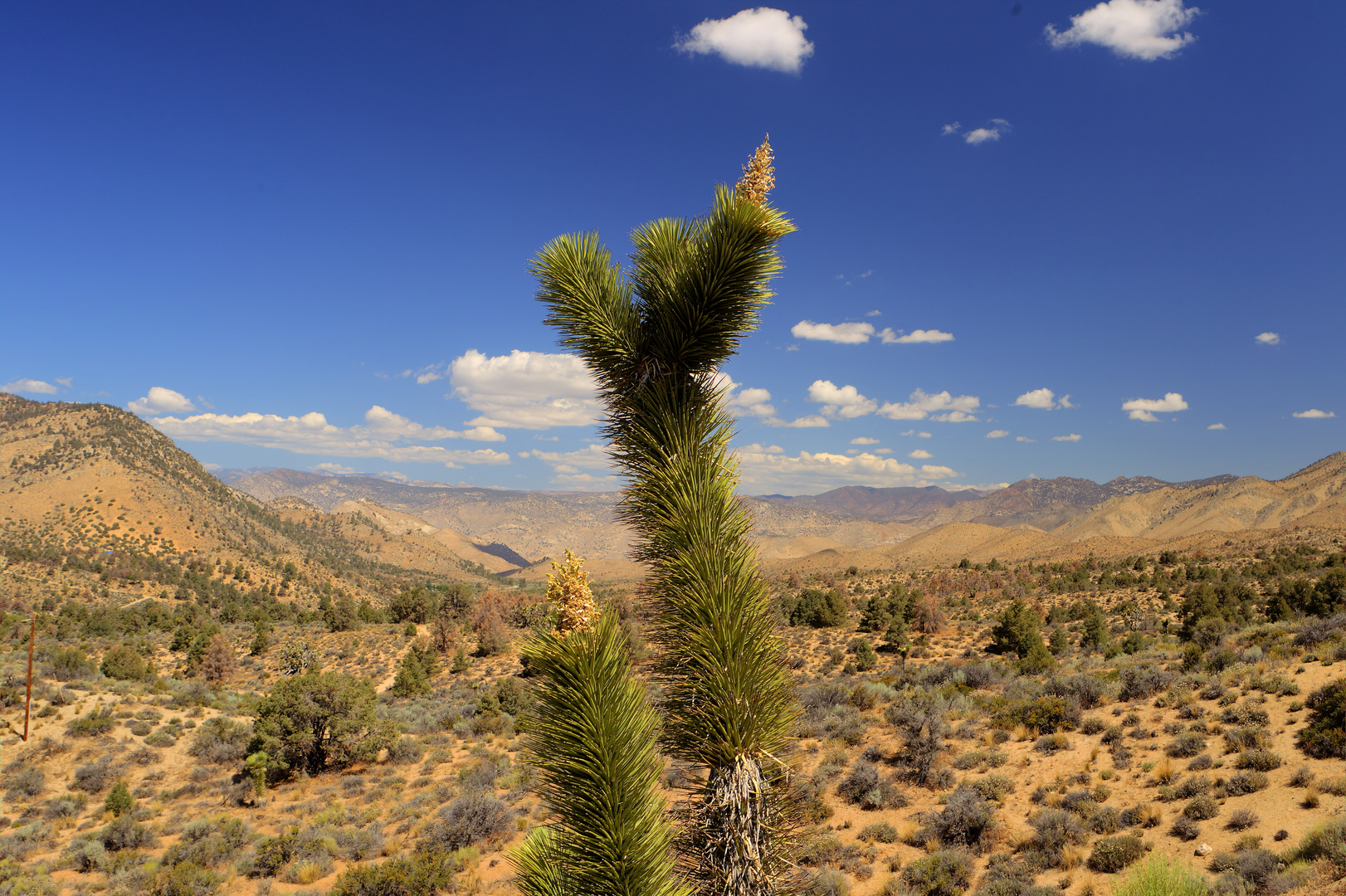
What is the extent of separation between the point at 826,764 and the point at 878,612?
57.5 feet

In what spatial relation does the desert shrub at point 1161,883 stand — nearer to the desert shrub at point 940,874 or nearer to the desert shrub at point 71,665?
the desert shrub at point 940,874

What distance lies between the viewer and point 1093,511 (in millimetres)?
136000

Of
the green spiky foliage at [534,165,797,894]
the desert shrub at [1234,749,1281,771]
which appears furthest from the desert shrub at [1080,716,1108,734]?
the green spiky foliage at [534,165,797,894]

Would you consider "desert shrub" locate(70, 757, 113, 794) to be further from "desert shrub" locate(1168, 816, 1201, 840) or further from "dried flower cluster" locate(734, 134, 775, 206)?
"desert shrub" locate(1168, 816, 1201, 840)

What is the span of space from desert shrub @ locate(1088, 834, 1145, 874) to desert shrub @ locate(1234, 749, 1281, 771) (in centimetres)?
341

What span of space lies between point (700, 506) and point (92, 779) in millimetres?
25572

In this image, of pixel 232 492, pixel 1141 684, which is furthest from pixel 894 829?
pixel 232 492

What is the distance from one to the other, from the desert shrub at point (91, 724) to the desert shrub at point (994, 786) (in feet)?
92.5

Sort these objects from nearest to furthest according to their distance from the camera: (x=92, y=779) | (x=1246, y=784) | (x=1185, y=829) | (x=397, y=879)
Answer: (x=1185, y=829), (x=1246, y=784), (x=397, y=879), (x=92, y=779)

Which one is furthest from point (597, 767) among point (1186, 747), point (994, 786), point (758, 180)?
point (1186, 747)

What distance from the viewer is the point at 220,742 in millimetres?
20750

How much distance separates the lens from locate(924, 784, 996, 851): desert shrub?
12250 mm

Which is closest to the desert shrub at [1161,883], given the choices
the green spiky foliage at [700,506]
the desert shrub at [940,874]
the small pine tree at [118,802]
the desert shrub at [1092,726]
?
the desert shrub at [940,874]

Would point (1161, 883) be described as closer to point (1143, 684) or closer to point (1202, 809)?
point (1202, 809)
